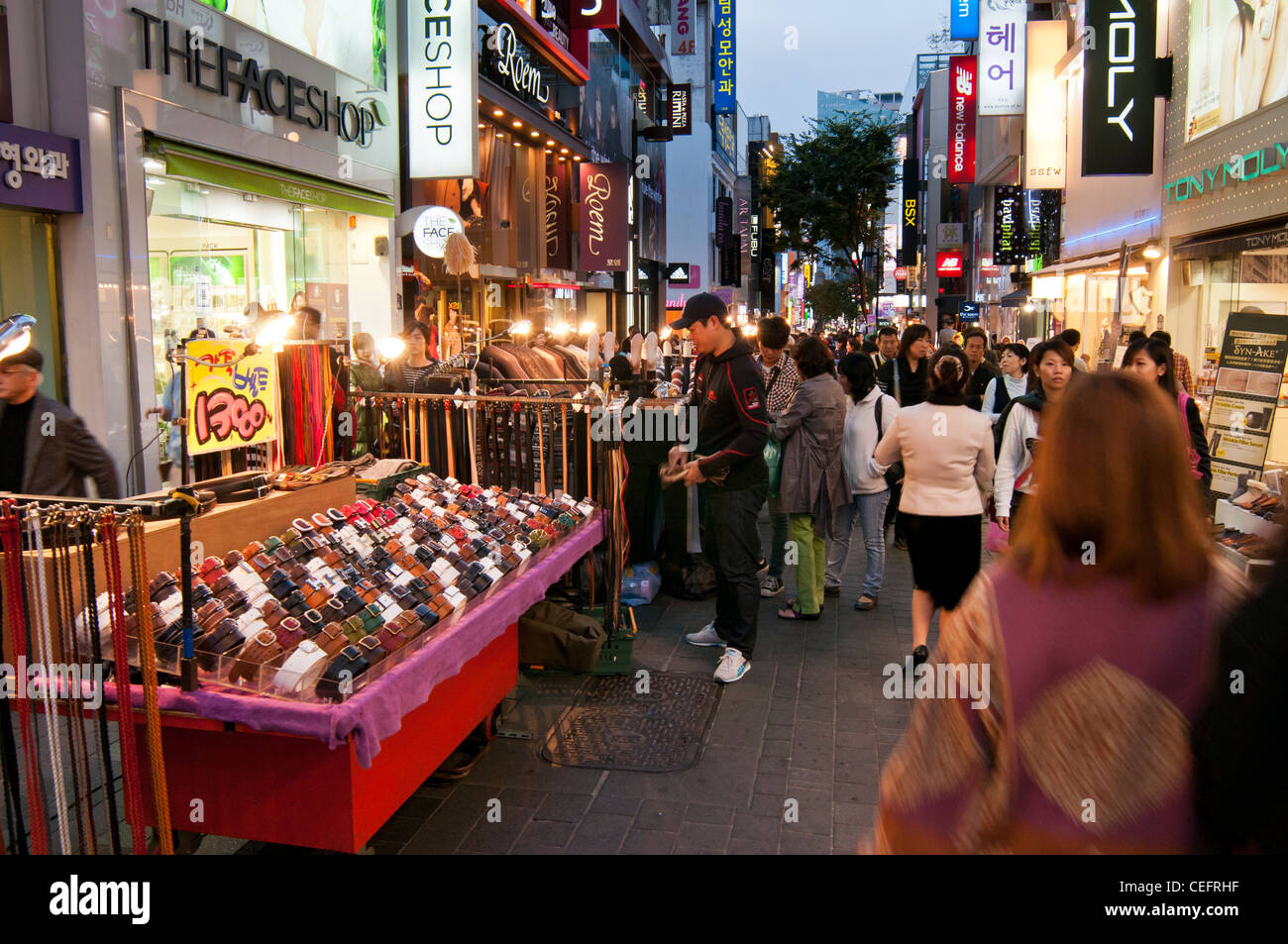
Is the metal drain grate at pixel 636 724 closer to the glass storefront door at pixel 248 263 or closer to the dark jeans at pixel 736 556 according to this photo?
the dark jeans at pixel 736 556

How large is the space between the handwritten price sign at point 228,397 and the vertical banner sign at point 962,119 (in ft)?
95.6

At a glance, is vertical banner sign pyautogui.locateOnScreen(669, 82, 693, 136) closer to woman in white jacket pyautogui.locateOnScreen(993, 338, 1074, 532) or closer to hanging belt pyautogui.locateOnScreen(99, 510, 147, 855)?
woman in white jacket pyautogui.locateOnScreen(993, 338, 1074, 532)

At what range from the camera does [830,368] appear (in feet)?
24.4

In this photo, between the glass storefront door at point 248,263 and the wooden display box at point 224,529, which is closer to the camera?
the wooden display box at point 224,529

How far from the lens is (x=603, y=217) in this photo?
80.5 feet

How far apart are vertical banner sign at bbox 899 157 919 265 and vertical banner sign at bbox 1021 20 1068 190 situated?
29311mm

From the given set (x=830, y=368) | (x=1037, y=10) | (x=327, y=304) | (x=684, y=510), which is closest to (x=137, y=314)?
(x=327, y=304)

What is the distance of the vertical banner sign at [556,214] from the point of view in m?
23.5

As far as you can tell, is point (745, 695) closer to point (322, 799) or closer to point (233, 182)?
point (322, 799)

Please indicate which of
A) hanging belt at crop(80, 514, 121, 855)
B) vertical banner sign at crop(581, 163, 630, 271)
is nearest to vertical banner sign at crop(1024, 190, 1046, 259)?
vertical banner sign at crop(581, 163, 630, 271)

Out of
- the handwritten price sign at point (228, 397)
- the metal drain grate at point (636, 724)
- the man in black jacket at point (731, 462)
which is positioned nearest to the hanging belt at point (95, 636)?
the handwritten price sign at point (228, 397)

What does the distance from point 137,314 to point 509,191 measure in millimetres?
12675

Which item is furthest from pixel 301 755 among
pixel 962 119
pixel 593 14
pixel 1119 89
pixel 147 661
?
pixel 962 119
